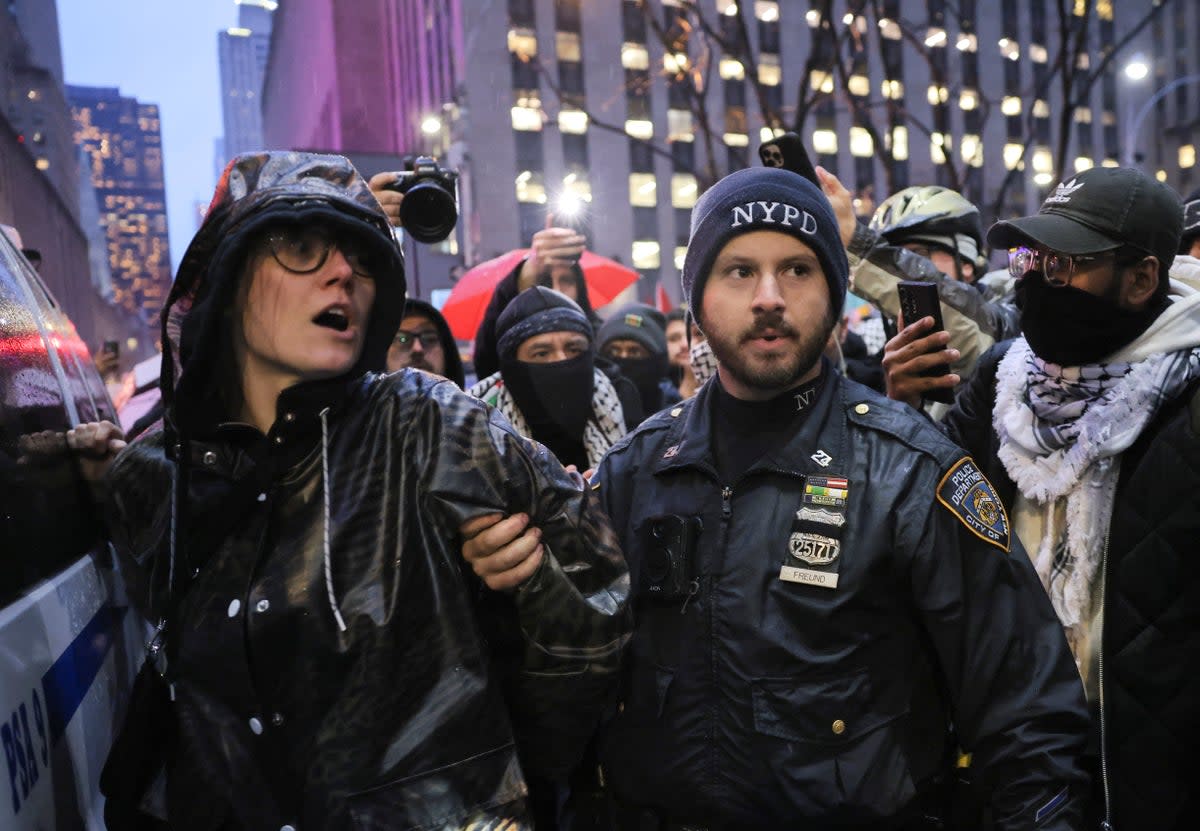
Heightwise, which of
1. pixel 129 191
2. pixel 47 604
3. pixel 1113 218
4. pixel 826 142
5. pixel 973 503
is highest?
pixel 129 191

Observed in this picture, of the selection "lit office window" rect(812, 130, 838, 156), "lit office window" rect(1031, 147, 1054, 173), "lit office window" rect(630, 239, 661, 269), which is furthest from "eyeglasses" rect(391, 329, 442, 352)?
"lit office window" rect(1031, 147, 1054, 173)

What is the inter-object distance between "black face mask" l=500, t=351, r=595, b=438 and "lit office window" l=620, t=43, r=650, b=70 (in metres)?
43.5

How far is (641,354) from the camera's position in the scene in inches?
272

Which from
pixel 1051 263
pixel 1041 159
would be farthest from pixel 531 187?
pixel 1051 263

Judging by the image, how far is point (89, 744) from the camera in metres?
1.87

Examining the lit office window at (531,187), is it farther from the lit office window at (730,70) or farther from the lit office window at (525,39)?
the lit office window at (730,70)

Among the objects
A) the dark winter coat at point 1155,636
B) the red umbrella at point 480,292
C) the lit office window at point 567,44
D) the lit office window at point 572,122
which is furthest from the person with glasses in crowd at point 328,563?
the lit office window at point 567,44

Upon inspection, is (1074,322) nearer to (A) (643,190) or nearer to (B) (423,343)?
(B) (423,343)

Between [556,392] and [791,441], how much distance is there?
2.06m

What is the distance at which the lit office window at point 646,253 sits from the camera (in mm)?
44125

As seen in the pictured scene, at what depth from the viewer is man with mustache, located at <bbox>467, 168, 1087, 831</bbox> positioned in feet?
5.92

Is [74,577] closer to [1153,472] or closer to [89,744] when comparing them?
[89,744]

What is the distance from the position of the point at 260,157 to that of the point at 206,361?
42cm

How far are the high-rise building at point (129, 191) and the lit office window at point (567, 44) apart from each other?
110 metres
